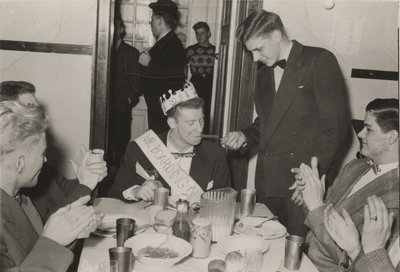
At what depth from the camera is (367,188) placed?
6.46 ft

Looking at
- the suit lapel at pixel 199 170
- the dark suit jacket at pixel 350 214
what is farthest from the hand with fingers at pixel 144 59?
the dark suit jacket at pixel 350 214

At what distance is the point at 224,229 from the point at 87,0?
234 cm

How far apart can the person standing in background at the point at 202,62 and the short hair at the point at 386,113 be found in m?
3.60

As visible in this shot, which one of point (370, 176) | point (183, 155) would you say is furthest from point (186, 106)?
point (370, 176)

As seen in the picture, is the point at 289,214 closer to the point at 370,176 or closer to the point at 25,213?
the point at 370,176

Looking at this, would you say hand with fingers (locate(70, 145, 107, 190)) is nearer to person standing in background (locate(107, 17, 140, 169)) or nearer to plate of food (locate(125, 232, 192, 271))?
plate of food (locate(125, 232, 192, 271))

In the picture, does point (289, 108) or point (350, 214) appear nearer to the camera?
point (350, 214)

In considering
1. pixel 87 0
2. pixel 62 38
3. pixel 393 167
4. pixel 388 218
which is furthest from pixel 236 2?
pixel 388 218

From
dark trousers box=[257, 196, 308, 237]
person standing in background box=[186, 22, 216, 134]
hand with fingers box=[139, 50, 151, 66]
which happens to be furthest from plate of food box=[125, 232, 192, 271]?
person standing in background box=[186, 22, 216, 134]

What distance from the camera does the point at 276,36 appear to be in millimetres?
2699

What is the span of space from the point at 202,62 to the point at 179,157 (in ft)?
10.5

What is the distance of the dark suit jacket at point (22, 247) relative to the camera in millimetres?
1448

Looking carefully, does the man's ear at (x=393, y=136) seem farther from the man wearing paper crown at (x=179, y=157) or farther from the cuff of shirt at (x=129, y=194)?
the cuff of shirt at (x=129, y=194)

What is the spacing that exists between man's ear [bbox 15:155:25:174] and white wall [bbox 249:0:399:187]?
241 centimetres
